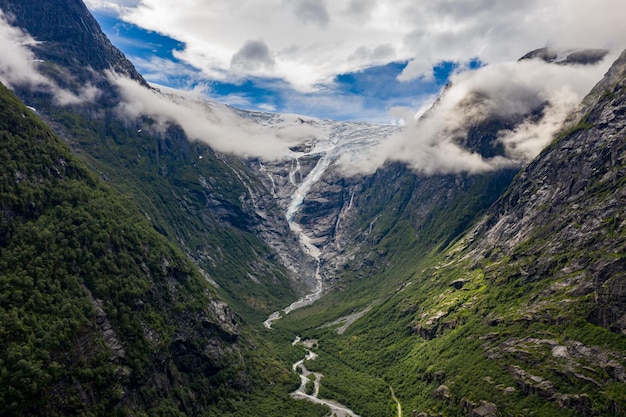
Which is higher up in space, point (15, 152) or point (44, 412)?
point (15, 152)

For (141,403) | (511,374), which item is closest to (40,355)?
(141,403)

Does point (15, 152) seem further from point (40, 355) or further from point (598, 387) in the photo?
point (598, 387)

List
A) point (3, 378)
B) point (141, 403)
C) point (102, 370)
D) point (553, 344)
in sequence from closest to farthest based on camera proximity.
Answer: point (3, 378), point (102, 370), point (141, 403), point (553, 344)

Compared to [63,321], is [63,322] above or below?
below

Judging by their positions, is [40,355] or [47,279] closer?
[40,355]

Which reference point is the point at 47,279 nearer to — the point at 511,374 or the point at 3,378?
the point at 3,378

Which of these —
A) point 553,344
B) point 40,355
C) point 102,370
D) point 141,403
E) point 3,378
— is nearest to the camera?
point 3,378

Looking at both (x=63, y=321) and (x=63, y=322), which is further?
(x=63, y=321)

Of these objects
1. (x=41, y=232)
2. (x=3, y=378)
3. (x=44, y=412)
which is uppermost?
(x=41, y=232)

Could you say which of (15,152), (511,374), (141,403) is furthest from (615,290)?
(15,152)
